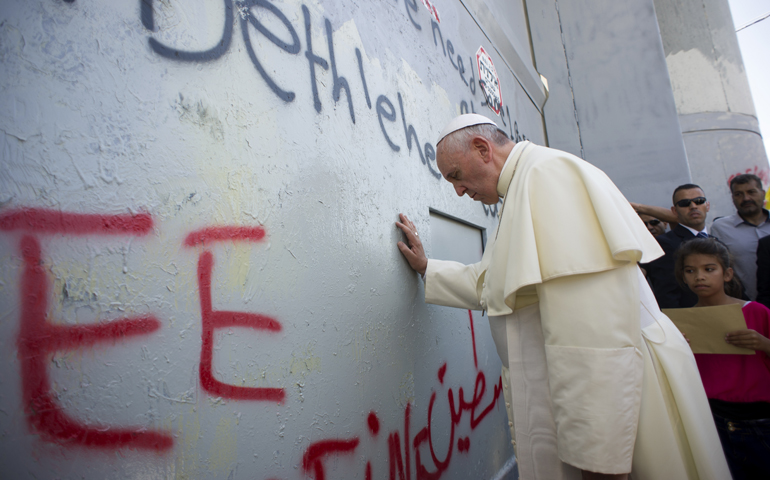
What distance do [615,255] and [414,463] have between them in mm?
1320

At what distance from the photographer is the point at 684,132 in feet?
27.9

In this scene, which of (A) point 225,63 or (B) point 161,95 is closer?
(B) point 161,95

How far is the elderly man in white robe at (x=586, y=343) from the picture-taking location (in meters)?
1.14

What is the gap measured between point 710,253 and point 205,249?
2555 millimetres

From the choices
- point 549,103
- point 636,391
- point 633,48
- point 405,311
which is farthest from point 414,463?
point 633,48

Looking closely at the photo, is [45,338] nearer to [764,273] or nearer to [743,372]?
[743,372]

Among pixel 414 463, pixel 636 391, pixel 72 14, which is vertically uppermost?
pixel 72 14

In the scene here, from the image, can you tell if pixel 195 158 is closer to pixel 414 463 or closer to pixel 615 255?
pixel 615 255

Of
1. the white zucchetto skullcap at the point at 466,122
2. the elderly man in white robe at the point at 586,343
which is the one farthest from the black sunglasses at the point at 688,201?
the white zucchetto skullcap at the point at 466,122

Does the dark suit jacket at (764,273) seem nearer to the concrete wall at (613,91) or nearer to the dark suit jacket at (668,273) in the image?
the dark suit jacket at (668,273)

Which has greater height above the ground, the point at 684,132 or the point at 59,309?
the point at 684,132

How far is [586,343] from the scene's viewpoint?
45.5 inches

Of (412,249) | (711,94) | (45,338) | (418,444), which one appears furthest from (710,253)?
(711,94)

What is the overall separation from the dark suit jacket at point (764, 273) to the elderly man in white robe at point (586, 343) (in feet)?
5.78
